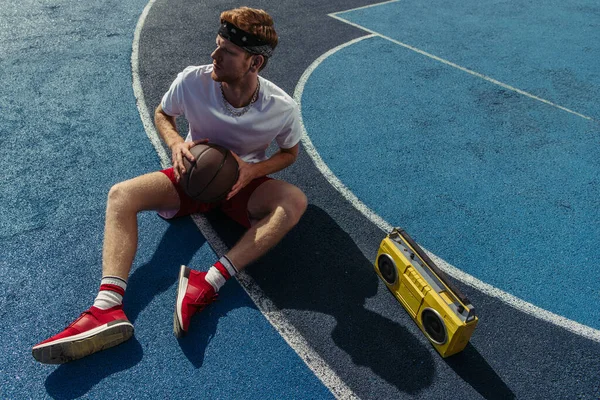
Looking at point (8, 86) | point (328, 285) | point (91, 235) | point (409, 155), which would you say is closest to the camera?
point (328, 285)

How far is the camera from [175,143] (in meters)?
Answer: 4.24

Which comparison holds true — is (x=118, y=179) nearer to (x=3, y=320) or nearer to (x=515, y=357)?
(x=3, y=320)

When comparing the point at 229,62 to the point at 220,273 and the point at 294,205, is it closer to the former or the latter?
the point at 294,205

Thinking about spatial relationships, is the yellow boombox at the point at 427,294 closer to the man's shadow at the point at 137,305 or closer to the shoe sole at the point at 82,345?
the man's shadow at the point at 137,305

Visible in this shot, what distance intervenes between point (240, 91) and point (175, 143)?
68 cm

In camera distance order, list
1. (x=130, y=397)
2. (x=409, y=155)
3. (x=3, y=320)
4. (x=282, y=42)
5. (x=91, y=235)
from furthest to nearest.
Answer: (x=282, y=42) → (x=409, y=155) → (x=91, y=235) → (x=3, y=320) → (x=130, y=397)

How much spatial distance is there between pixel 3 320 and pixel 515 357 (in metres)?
3.78

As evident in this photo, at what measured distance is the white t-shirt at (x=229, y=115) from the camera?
4148mm

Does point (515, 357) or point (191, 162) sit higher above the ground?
point (191, 162)

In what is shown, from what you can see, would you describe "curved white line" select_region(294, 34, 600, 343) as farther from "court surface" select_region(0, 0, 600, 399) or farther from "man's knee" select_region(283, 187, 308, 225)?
"man's knee" select_region(283, 187, 308, 225)

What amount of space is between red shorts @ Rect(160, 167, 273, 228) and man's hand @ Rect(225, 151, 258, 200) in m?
0.18

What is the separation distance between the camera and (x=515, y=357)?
3.84 metres

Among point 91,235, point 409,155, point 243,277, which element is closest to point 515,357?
point 243,277

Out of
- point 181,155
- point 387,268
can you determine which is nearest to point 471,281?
point 387,268
